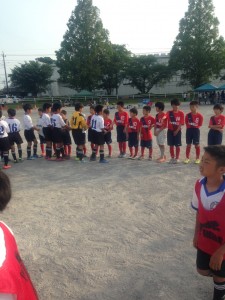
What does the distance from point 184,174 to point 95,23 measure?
4557cm

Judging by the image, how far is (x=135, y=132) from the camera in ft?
29.4

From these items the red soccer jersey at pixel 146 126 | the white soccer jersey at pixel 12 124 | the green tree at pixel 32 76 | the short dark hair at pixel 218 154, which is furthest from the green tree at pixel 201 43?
the short dark hair at pixel 218 154

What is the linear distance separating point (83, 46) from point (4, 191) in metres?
48.9

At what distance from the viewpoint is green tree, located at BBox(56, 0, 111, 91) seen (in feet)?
153

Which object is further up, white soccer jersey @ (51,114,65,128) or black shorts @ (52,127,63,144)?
white soccer jersey @ (51,114,65,128)

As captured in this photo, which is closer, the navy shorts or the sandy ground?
the sandy ground

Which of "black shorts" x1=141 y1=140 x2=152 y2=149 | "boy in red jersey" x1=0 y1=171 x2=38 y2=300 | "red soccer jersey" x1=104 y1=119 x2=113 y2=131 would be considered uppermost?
"boy in red jersey" x1=0 y1=171 x2=38 y2=300

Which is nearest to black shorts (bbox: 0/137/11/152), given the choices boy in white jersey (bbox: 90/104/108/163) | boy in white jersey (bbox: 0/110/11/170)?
boy in white jersey (bbox: 0/110/11/170)

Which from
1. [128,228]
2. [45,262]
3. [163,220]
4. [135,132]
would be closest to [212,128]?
[135,132]

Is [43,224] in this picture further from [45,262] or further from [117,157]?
[117,157]

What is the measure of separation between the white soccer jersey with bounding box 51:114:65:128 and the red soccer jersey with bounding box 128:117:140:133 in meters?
2.04

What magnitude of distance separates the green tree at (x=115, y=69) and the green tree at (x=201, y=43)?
13.8 metres

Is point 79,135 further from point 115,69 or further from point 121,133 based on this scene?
point 115,69

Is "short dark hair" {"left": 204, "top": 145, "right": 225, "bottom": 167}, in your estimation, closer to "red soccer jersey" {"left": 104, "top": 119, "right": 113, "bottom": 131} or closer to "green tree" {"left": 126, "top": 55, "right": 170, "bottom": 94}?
"red soccer jersey" {"left": 104, "top": 119, "right": 113, "bottom": 131}
